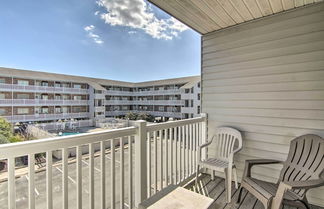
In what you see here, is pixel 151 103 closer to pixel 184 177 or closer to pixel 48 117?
pixel 48 117

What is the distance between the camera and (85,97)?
22469mm

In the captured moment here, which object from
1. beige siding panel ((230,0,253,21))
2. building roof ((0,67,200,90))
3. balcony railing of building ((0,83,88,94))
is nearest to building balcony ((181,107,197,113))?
building roof ((0,67,200,90))

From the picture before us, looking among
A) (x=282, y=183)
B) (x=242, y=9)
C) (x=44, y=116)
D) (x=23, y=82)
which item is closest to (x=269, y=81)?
(x=242, y=9)

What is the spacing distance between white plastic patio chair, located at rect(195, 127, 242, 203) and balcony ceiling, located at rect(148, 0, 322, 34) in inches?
69.6

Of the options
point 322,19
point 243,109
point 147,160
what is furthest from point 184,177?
point 322,19

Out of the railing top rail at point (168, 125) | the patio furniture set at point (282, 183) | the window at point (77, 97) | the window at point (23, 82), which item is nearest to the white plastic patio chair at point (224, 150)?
the patio furniture set at point (282, 183)

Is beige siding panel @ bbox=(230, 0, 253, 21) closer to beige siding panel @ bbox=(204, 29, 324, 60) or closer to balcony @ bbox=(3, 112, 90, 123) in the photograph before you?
beige siding panel @ bbox=(204, 29, 324, 60)

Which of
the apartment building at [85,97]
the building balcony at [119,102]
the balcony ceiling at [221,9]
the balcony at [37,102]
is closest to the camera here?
the balcony ceiling at [221,9]

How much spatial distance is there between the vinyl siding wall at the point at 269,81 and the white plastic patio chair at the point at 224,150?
0.17 m

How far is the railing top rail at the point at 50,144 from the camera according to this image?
0.95 metres

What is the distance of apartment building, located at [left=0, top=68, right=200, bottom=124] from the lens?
17.4m

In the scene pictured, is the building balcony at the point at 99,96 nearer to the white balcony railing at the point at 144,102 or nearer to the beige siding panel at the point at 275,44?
the white balcony railing at the point at 144,102

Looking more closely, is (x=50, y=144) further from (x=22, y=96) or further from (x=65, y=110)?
(x=65, y=110)

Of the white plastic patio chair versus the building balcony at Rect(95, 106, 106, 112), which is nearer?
the white plastic patio chair
